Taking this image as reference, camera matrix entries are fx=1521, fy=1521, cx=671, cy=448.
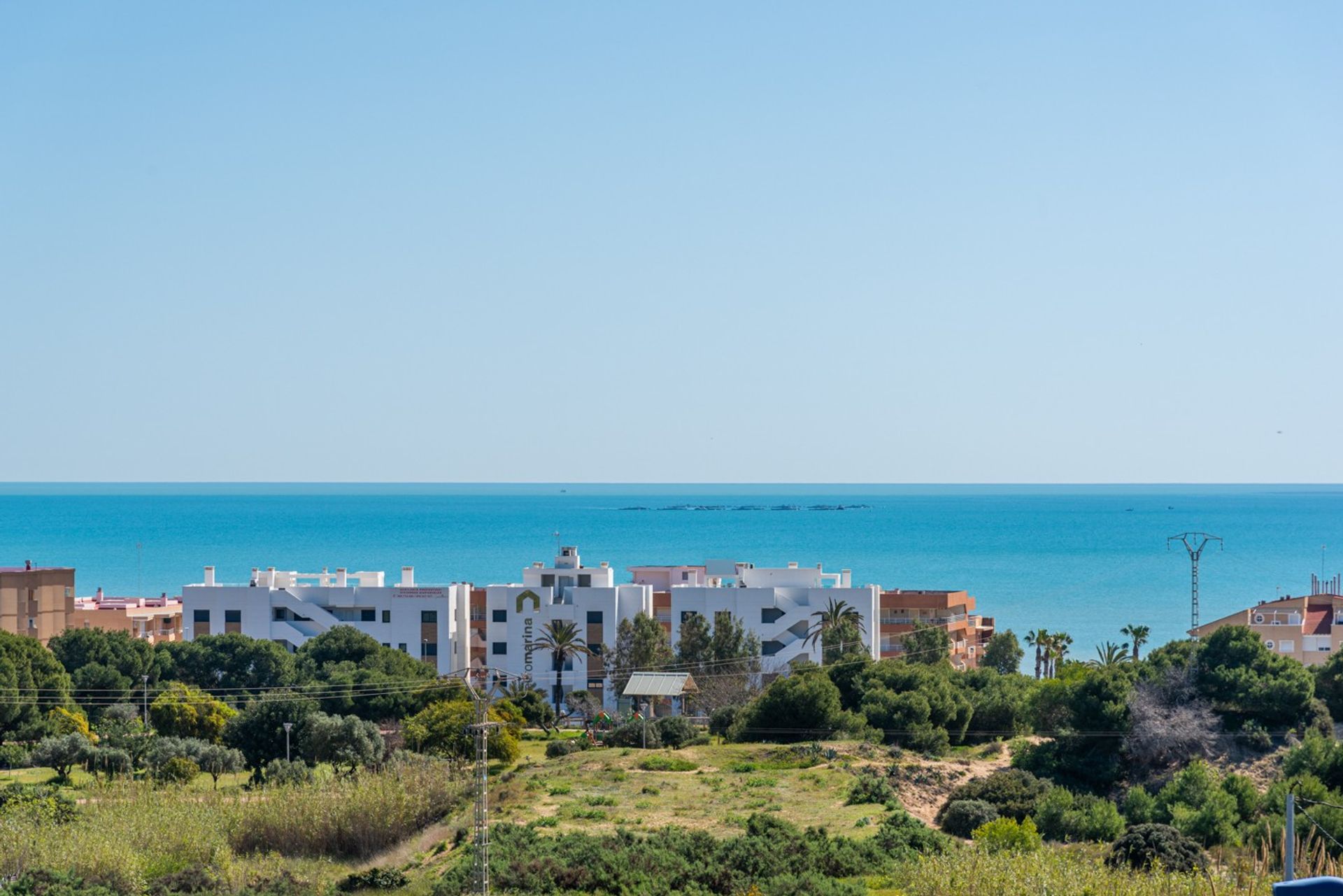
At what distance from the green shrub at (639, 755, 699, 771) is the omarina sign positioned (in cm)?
3573

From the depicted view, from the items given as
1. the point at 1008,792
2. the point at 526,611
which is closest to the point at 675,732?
the point at 1008,792

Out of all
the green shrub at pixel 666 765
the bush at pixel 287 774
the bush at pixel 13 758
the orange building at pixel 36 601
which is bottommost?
the bush at pixel 13 758

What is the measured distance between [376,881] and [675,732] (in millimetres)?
16801

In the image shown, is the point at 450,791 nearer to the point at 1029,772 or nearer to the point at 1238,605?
the point at 1029,772

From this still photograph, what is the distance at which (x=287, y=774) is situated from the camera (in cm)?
4200

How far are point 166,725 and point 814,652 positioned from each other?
33313 millimetres

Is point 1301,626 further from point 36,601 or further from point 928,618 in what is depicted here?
point 36,601

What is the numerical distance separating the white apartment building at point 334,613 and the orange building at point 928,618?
23665 millimetres

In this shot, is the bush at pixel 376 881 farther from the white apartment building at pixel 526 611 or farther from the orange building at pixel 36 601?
the orange building at pixel 36 601

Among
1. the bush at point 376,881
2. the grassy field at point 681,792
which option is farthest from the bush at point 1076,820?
the bush at point 376,881

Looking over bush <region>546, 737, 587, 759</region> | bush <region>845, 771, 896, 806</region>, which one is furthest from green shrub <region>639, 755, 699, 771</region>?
bush <region>845, 771, 896, 806</region>

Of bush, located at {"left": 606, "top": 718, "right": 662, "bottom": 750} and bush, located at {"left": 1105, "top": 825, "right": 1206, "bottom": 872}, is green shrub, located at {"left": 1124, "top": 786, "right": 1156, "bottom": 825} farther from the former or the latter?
bush, located at {"left": 606, "top": 718, "right": 662, "bottom": 750}

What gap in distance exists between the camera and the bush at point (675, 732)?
46531mm

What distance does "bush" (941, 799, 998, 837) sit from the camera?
34750mm
